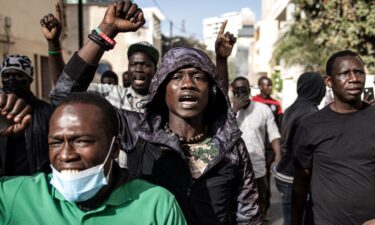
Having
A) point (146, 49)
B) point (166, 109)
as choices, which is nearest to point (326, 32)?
point (146, 49)

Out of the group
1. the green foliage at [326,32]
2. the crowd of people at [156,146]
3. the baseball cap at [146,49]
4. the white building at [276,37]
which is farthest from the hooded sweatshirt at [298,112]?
the white building at [276,37]

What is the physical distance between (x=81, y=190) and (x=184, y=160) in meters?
0.60

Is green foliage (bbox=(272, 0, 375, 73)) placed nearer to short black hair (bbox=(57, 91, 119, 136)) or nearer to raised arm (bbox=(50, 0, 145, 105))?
raised arm (bbox=(50, 0, 145, 105))

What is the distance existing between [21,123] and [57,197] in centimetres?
32

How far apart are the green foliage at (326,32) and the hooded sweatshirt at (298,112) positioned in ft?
29.3

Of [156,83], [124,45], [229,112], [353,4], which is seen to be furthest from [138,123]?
[124,45]

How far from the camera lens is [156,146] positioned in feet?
6.66

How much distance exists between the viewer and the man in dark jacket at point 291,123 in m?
4.04

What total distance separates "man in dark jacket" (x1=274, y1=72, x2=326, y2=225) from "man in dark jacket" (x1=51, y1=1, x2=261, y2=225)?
185 centimetres

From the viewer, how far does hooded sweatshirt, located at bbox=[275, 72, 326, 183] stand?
4.04 m

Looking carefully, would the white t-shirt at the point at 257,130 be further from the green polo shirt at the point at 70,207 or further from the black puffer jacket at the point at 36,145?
the green polo shirt at the point at 70,207

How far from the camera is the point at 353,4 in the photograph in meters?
12.9

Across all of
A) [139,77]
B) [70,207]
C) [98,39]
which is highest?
[98,39]

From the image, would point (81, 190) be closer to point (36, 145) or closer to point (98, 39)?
point (98, 39)
